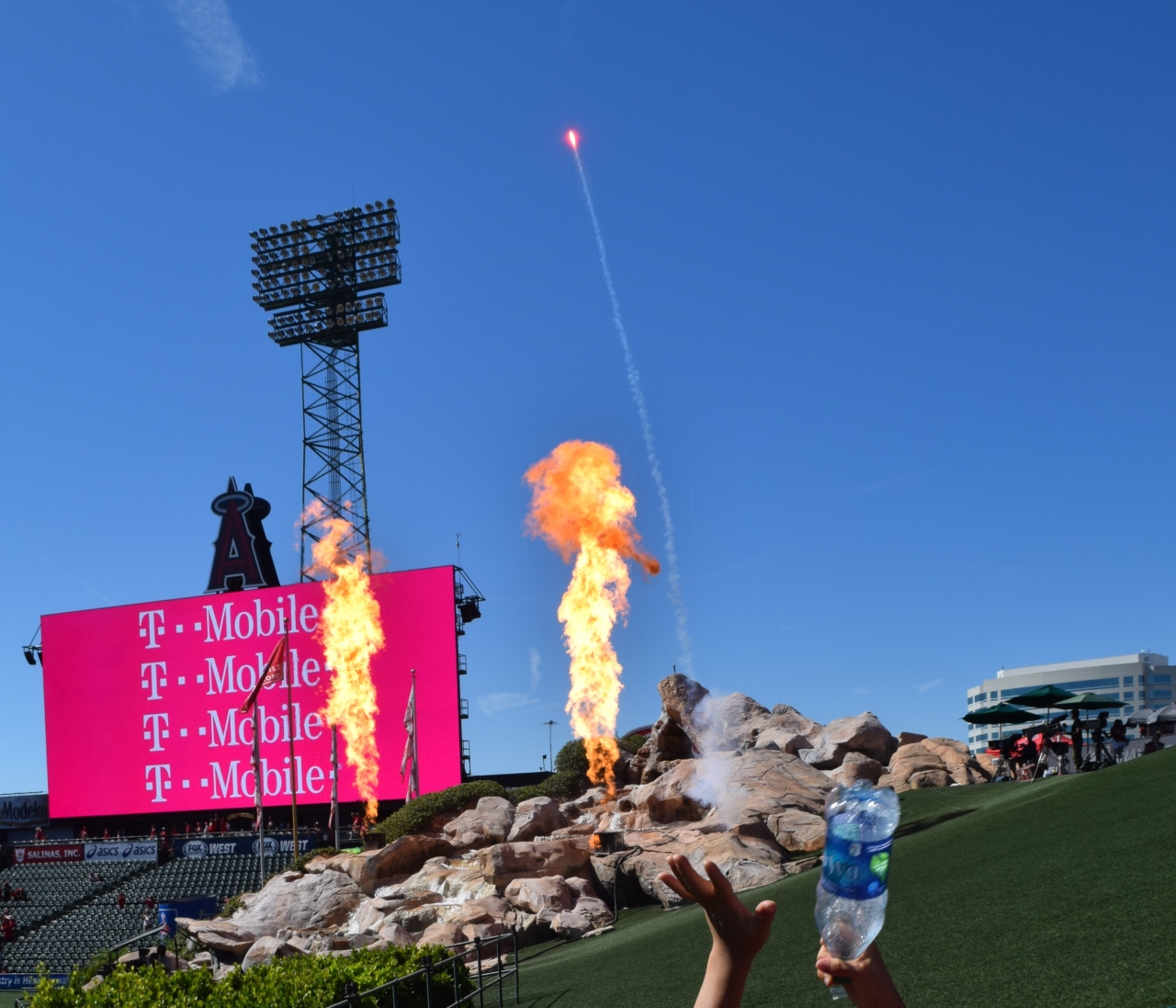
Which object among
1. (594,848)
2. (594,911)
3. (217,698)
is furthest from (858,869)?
(217,698)

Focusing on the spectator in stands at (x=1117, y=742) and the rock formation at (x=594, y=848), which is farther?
the spectator in stands at (x=1117, y=742)

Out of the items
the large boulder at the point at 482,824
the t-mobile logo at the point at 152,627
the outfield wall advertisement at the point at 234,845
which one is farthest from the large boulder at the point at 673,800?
the t-mobile logo at the point at 152,627

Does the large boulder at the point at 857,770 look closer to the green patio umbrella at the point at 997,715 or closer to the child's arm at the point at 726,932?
the green patio umbrella at the point at 997,715

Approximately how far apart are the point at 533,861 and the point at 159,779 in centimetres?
3216

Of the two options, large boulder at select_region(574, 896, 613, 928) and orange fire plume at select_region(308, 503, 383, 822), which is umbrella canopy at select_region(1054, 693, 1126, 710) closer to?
large boulder at select_region(574, 896, 613, 928)

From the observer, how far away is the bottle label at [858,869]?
9.29 ft

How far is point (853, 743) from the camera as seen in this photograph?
3553cm

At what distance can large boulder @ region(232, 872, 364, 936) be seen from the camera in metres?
27.8

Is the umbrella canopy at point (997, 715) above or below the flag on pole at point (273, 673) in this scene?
below

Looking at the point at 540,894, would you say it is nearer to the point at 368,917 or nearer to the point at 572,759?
the point at 368,917

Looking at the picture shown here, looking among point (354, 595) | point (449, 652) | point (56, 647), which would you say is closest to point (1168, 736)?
point (449, 652)

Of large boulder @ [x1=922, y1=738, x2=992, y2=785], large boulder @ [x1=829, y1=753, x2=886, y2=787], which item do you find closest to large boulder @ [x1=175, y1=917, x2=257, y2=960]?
large boulder @ [x1=829, y1=753, x2=886, y2=787]

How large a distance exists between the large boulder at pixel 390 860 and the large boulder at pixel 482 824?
0.60 m

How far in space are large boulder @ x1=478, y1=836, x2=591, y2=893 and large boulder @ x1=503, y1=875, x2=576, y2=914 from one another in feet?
2.14
